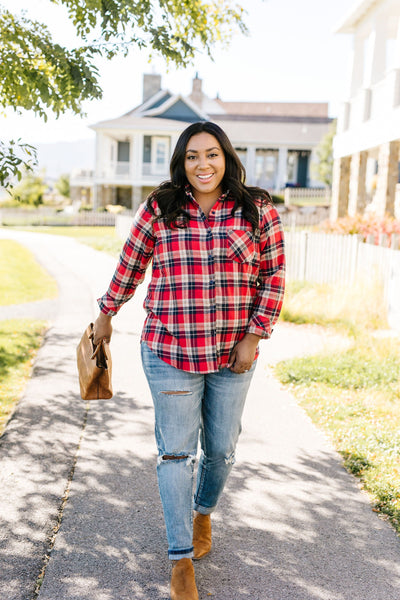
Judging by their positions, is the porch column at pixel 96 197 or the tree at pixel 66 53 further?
the porch column at pixel 96 197

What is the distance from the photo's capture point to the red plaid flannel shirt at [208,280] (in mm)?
2891

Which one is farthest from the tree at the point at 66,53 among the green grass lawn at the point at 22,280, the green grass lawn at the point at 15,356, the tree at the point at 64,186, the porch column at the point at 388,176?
the tree at the point at 64,186

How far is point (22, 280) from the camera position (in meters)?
14.2

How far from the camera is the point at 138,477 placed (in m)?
4.21

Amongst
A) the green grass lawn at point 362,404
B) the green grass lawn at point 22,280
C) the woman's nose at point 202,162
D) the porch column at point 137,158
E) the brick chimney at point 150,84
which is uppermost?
the brick chimney at point 150,84

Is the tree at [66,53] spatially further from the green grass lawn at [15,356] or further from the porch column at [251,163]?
the porch column at [251,163]

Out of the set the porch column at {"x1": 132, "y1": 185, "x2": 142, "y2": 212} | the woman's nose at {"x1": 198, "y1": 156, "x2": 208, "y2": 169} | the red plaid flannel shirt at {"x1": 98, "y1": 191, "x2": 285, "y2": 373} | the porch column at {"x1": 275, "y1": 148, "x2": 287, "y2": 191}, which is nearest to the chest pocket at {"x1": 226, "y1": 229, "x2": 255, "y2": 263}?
the red plaid flannel shirt at {"x1": 98, "y1": 191, "x2": 285, "y2": 373}

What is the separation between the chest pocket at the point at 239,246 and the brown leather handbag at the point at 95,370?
0.78 m

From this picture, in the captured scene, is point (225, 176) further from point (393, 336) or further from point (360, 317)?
point (360, 317)

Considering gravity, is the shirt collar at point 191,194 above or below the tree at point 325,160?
below

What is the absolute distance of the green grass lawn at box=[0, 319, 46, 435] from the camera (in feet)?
19.1

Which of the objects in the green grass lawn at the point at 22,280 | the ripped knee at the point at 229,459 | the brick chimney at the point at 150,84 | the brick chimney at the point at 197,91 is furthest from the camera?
the brick chimney at the point at 197,91

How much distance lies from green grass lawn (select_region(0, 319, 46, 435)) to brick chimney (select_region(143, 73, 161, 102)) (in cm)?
3622

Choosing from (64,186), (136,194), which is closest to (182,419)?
(136,194)
